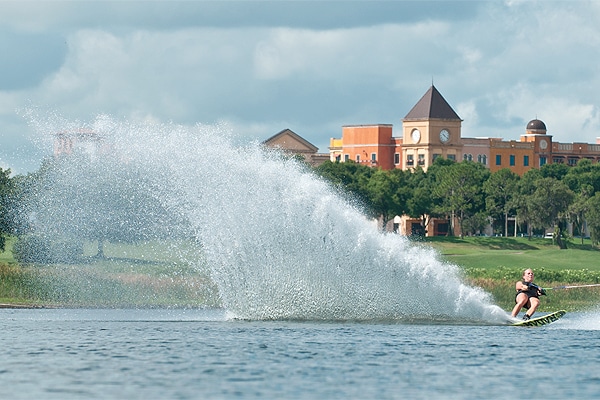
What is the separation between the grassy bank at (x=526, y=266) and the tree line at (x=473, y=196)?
4159 millimetres

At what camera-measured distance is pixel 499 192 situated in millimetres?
163500

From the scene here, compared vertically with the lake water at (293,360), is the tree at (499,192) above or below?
above

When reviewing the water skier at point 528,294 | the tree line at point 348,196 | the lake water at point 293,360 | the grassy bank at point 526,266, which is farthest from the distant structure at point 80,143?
the grassy bank at point 526,266

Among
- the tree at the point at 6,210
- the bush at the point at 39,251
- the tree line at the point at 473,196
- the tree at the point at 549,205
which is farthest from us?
the tree at the point at 549,205

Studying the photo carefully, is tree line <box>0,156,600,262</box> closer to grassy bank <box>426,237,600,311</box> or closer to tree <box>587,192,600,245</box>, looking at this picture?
tree <box>587,192,600,245</box>

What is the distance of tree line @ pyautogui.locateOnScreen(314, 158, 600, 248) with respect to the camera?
498 feet

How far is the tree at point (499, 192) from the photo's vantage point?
162000mm

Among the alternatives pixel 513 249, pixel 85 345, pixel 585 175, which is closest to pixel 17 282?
pixel 85 345

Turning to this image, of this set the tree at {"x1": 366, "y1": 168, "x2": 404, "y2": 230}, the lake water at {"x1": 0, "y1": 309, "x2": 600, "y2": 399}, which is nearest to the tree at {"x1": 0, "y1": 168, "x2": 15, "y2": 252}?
the lake water at {"x1": 0, "y1": 309, "x2": 600, "y2": 399}

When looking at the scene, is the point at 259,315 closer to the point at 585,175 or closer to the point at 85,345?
the point at 85,345

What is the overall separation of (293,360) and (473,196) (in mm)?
131681

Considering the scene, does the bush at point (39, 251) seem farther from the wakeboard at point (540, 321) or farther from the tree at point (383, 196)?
the tree at point (383, 196)

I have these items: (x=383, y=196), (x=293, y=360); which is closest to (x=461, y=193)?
(x=383, y=196)

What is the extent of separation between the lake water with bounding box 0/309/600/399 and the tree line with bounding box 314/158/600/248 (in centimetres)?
10133
